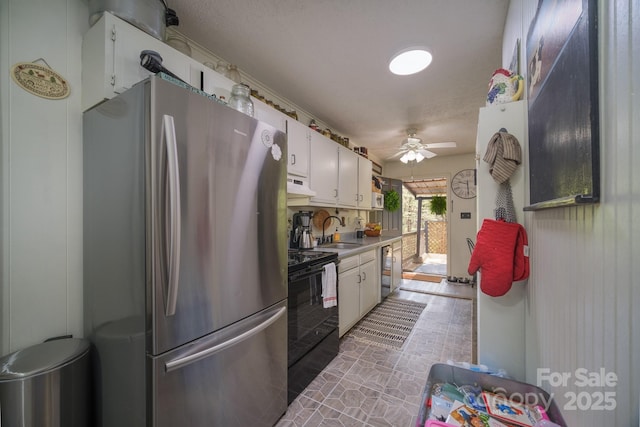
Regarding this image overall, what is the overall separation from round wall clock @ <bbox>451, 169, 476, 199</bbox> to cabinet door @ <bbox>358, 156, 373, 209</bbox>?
6.73ft

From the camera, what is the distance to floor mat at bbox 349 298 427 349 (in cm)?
249

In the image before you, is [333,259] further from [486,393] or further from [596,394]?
[596,394]

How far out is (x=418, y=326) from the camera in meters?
2.79

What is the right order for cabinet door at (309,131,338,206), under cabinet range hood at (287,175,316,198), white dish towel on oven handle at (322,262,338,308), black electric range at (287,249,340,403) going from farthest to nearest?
cabinet door at (309,131,338,206)
under cabinet range hood at (287,175,316,198)
white dish towel on oven handle at (322,262,338,308)
black electric range at (287,249,340,403)

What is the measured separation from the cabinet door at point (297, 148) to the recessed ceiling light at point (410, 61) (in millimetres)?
979

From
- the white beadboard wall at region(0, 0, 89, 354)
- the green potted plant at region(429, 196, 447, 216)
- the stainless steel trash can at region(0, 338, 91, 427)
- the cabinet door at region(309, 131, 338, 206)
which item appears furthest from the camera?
the green potted plant at region(429, 196, 447, 216)

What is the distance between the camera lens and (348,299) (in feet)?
8.27

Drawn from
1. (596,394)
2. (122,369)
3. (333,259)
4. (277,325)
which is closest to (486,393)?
(596,394)

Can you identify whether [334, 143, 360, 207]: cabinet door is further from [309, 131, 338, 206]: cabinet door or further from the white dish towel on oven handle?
the white dish towel on oven handle

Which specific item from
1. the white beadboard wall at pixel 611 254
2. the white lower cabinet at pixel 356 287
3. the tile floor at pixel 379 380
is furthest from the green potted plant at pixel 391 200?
the white beadboard wall at pixel 611 254

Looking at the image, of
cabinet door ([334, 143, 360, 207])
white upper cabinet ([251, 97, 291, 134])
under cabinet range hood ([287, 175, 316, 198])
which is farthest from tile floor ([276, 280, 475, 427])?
white upper cabinet ([251, 97, 291, 134])

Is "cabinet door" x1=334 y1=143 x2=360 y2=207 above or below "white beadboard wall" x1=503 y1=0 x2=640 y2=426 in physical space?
above

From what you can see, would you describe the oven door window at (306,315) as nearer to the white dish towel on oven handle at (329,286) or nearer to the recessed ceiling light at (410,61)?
the white dish towel on oven handle at (329,286)

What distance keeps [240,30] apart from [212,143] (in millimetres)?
1151
